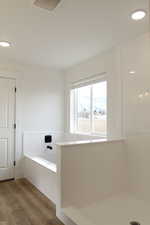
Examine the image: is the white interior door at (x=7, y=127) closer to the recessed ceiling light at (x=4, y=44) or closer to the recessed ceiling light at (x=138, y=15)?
the recessed ceiling light at (x=4, y=44)

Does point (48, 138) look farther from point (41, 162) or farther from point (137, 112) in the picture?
point (137, 112)

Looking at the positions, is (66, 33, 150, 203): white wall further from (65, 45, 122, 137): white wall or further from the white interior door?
the white interior door

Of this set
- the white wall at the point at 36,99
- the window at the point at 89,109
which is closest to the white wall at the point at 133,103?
the window at the point at 89,109

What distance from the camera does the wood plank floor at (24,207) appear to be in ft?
7.08

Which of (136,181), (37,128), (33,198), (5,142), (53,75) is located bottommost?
(33,198)

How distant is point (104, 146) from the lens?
2553 millimetres

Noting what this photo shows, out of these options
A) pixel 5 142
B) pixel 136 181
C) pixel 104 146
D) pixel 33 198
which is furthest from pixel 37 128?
pixel 136 181

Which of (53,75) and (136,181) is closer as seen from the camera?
(136,181)

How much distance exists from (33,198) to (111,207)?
119 cm

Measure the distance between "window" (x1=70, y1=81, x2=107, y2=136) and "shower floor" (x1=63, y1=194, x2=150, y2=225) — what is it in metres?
1.29

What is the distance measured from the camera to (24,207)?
2.47m

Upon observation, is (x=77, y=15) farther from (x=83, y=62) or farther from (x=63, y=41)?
(x=83, y=62)

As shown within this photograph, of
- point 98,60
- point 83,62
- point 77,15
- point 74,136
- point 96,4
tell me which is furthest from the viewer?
point 74,136

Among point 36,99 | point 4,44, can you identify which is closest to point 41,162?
point 36,99
